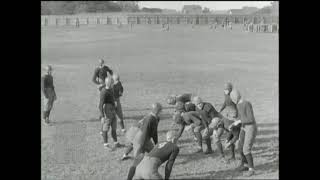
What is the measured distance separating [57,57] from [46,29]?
Result: 23881 millimetres

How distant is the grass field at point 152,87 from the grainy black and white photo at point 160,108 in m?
A: 0.04

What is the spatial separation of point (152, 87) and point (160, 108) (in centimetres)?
1029

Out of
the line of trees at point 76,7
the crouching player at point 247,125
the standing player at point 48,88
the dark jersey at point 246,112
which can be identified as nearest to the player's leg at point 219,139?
the crouching player at point 247,125

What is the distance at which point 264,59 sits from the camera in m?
27.3

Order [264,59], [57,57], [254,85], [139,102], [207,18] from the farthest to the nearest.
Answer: [207,18], [57,57], [264,59], [254,85], [139,102]

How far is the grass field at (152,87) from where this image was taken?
9.83 metres

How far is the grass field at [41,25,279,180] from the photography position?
983 centimetres

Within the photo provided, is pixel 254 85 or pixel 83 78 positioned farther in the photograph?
pixel 83 78

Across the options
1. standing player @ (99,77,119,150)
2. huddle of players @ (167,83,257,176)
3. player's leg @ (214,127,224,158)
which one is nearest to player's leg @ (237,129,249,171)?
huddle of players @ (167,83,257,176)

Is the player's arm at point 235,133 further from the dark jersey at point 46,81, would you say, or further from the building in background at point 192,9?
the building in background at point 192,9

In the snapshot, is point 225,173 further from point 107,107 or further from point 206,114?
point 107,107
